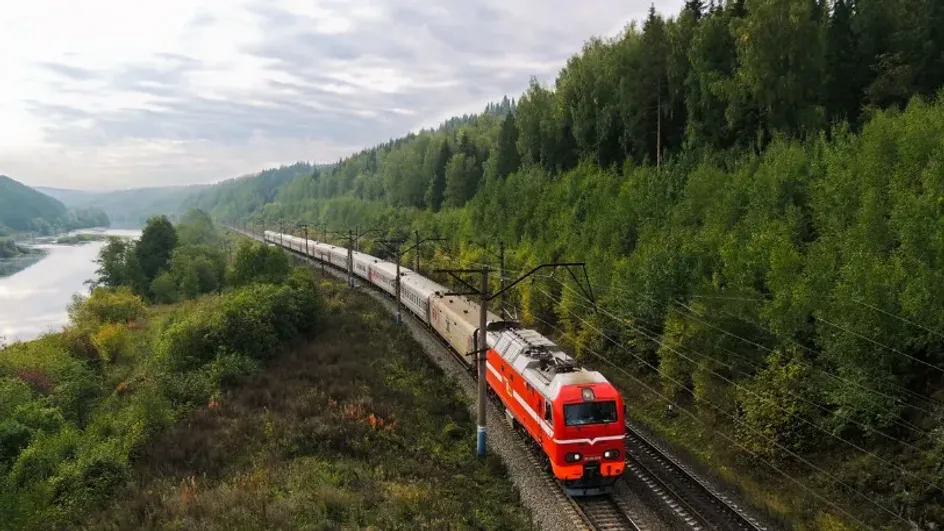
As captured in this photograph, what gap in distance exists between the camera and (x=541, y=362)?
22266 mm

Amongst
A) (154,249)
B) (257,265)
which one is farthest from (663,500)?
(154,249)

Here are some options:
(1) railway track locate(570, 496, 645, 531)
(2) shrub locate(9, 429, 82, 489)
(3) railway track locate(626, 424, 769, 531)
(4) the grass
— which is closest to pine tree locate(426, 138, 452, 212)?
(4) the grass

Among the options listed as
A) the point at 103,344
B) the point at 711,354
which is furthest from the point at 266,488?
the point at 103,344

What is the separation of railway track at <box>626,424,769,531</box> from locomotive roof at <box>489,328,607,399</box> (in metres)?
4.66

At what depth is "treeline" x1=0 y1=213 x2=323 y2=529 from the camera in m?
19.6

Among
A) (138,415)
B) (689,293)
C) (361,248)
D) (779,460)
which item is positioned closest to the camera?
(779,460)

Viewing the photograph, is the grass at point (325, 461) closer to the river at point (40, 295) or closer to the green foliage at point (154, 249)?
the river at point (40, 295)

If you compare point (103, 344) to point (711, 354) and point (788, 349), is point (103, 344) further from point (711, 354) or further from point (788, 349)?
point (788, 349)

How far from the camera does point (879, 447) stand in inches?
817

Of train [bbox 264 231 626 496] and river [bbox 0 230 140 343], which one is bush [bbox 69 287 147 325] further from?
train [bbox 264 231 626 496]

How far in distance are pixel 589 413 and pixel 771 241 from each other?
483 inches

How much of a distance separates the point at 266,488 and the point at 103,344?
1476 inches

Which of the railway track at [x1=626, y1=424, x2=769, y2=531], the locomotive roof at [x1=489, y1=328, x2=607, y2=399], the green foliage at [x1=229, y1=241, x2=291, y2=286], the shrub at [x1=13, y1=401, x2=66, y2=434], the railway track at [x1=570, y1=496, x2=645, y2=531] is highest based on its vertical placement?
the green foliage at [x1=229, y1=241, x2=291, y2=286]

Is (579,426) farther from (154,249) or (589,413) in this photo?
(154,249)
